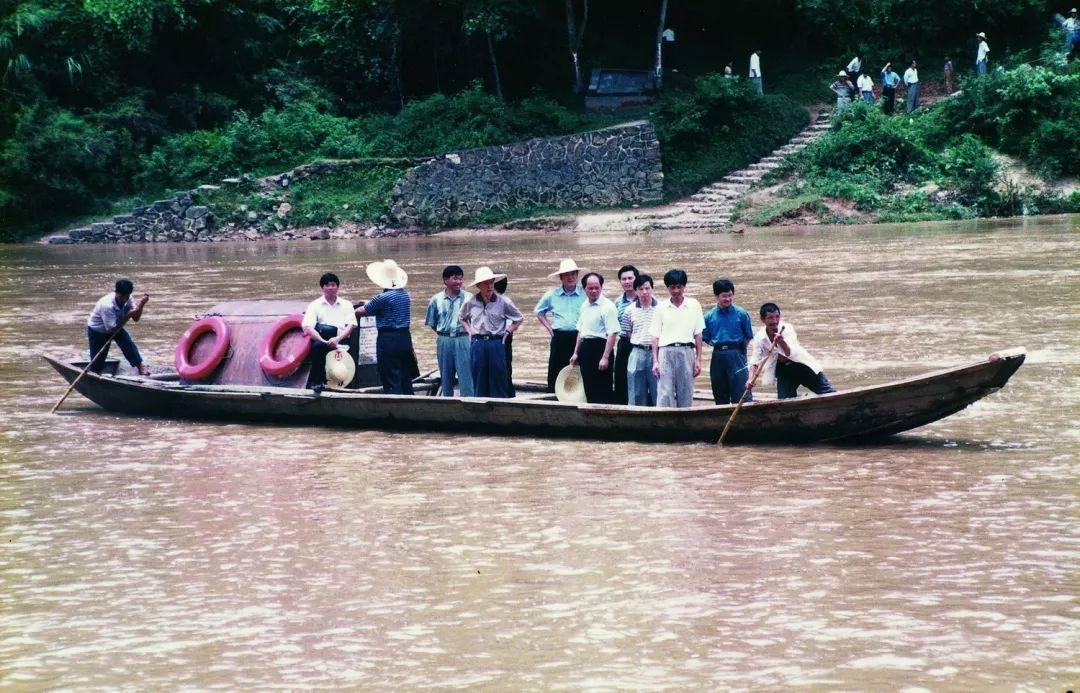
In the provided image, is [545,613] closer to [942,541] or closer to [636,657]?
[636,657]

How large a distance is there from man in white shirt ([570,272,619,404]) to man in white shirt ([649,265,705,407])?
449 millimetres

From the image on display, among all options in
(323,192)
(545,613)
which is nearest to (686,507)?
(545,613)

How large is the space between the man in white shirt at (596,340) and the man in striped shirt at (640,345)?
15 cm

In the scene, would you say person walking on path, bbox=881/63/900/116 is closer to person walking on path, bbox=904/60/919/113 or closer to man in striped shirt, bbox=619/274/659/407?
person walking on path, bbox=904/60/919/113

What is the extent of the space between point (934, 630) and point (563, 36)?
33300 mm

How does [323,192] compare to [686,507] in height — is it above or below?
above

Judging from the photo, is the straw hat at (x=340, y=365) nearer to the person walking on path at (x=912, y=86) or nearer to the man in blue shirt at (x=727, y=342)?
the man in blue shirt at (x=727, y=342)

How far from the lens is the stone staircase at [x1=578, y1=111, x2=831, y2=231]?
32844 mm

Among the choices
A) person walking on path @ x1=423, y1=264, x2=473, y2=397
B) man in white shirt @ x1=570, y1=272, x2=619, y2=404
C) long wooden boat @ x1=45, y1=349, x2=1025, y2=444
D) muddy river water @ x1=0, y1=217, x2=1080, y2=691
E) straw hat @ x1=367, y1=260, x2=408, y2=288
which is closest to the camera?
→ muddy river water @ x1=0, y1=217, x2=1080, y2=691

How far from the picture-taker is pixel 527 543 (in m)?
9.21

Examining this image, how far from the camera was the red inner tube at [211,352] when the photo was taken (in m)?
13.9

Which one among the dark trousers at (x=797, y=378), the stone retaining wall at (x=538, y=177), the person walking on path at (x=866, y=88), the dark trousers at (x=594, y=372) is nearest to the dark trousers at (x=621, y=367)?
the dark trousers at (x=594, y=372)

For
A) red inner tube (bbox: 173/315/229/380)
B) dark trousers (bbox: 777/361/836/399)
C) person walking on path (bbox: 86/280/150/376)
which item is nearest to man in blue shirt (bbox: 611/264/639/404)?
dark trousers (bbox: 777/361/836/399)

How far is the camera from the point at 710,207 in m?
33.5
